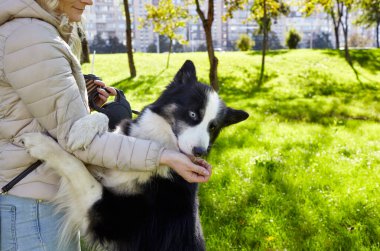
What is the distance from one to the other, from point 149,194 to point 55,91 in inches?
38.4

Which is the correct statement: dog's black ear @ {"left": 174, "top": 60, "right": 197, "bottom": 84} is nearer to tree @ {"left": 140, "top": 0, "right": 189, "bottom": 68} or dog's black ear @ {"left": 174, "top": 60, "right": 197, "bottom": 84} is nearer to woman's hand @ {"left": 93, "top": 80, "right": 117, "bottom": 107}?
woman's hand @ {"left": 93, "top": 80, "right": 117, "bottom": 107}

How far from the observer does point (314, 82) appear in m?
17.0

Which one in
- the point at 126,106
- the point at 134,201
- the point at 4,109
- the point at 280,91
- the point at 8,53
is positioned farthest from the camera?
the point at 280,91

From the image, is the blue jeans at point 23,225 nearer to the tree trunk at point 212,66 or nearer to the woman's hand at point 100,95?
the woman's hand at point 100,95

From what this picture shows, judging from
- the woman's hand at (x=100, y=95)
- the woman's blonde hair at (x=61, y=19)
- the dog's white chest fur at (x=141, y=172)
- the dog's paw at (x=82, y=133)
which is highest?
the woman's blonde hair at (x=61, y=19)

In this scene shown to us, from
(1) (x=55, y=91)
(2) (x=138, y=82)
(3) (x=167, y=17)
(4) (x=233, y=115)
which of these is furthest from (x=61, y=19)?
(3) (x=167, y=17)

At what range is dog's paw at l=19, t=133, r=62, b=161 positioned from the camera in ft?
6.26

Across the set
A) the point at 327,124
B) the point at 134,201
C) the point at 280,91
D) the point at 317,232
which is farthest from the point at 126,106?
the point at 280,91

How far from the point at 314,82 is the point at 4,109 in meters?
16.3

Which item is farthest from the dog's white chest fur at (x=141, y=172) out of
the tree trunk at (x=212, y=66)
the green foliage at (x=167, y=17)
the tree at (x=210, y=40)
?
the green foliage at (x=167, y=17)

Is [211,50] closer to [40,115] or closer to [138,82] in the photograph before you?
[138,82]

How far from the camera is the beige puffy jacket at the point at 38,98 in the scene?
1.72 metres

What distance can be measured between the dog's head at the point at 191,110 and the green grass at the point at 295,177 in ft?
5.28

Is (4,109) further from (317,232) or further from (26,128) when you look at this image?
(317,232)
